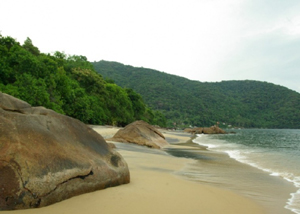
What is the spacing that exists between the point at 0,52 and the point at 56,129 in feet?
79.3

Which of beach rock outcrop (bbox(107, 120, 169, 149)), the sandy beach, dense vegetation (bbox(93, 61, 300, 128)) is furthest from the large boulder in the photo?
dense vegetation (bbox(93, 61, 300, 128))

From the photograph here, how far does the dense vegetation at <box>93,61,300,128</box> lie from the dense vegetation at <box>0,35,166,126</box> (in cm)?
8392

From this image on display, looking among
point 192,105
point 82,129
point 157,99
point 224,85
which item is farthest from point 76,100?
point 224,85

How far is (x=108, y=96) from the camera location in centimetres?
4747

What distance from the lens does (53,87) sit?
28.6 metres

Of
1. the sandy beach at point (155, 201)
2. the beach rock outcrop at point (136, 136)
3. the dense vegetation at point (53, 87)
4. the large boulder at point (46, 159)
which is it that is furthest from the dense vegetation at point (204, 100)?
the sandy beach at point (155, 201)

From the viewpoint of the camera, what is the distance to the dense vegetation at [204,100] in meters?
135

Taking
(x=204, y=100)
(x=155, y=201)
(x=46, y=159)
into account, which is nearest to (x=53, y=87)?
(x=46, y=159)

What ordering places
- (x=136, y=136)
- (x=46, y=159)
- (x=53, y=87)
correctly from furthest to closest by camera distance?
1. (x=53, y=87)
2. (x=136, y=136)
3. (x=46, y=159)

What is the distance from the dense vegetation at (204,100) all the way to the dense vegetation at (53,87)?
8392 cm

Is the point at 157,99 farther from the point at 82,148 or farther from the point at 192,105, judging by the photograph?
the point at 82,148

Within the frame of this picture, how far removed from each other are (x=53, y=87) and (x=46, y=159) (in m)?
26.6

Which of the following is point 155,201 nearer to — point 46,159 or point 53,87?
point 46,159

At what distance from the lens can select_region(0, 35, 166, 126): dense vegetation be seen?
23.4 meters
